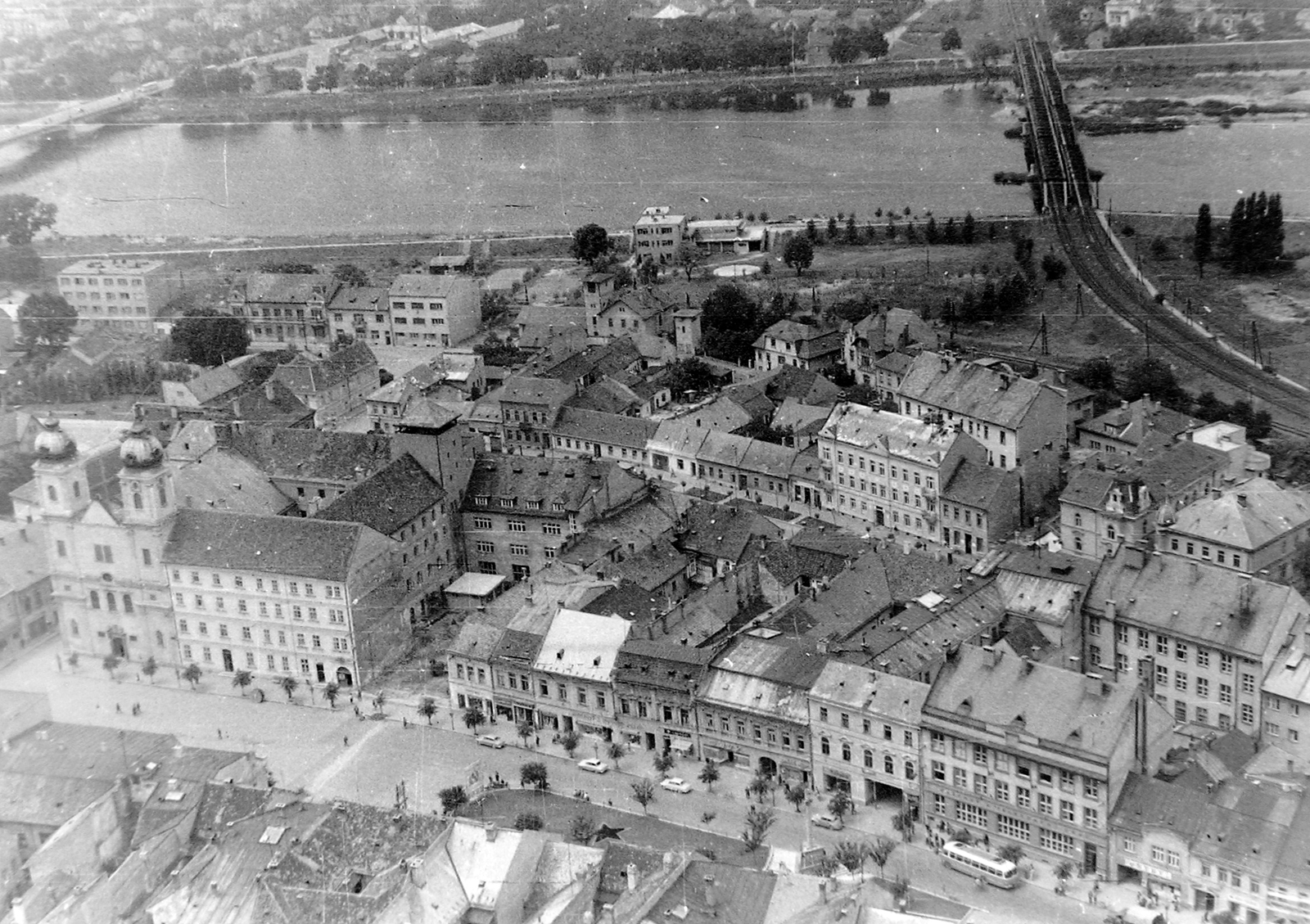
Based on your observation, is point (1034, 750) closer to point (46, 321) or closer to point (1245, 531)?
point (1245, 531)

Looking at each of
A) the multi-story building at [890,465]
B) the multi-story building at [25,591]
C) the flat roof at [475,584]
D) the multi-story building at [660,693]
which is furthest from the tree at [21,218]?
the multi-story building at [660,693]

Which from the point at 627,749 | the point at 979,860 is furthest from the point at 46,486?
the point at 979,860

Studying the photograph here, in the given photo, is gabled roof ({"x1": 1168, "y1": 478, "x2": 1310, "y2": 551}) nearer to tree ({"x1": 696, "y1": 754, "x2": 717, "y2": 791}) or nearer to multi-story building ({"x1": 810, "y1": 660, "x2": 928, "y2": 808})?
Answer: multi-story building ({"x1": 810, "y1": 660, "x2": 928, "y2": 808})

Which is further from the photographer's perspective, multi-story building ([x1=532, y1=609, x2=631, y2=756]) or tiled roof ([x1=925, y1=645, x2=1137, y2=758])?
multi-story building ([x1=532, y1=609, x2=631, y2=756])

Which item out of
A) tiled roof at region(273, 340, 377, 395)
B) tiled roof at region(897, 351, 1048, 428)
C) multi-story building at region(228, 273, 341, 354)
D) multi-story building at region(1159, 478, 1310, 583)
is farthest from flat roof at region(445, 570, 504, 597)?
multi-story building at region(228, 273, 341, 354)

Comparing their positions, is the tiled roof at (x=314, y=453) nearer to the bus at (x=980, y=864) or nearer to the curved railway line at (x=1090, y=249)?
the bus at (x=980, y=864)
